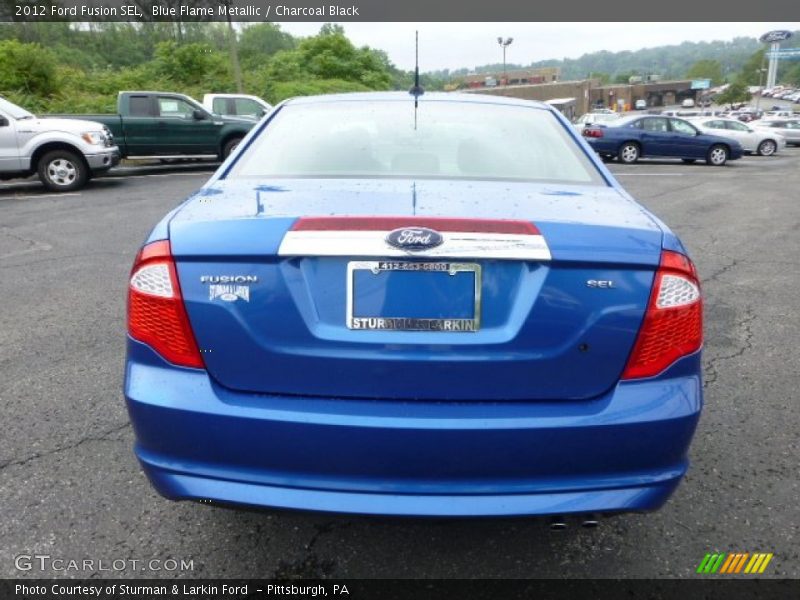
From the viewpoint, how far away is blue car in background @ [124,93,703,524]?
1.78 m

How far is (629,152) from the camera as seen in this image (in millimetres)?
20297

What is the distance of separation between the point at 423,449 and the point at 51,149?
37.4 feet

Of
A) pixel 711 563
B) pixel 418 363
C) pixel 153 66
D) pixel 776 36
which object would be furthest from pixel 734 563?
pixel 776 36

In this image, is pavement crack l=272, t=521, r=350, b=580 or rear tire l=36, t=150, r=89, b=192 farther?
rear tire l=36, t=150, r=89, b=192

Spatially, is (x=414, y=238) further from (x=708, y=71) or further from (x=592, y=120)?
(x=708, y=71)

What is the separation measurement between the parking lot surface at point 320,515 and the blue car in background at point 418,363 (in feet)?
0.59

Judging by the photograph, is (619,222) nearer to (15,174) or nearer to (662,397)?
(662,397)

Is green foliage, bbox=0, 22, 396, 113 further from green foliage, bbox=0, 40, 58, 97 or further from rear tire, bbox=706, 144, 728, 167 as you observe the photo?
rear tire, bbox=706, 144, 728, 167

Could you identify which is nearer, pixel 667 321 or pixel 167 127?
pixel 667 321

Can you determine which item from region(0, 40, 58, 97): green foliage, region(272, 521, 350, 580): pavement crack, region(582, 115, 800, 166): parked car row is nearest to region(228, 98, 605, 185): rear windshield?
region(272, 521, 350, 580): pavement crack

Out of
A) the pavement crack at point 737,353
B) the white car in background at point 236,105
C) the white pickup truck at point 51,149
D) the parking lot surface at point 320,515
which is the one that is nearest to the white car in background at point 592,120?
the white car in background at point 236,105

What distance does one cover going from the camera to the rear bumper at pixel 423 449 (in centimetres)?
179

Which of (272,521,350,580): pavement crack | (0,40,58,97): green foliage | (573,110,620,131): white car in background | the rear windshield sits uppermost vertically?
(0,40,58,97): green foliage

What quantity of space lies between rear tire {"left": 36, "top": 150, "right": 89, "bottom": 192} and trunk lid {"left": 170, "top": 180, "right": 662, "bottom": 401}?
10.8 m
